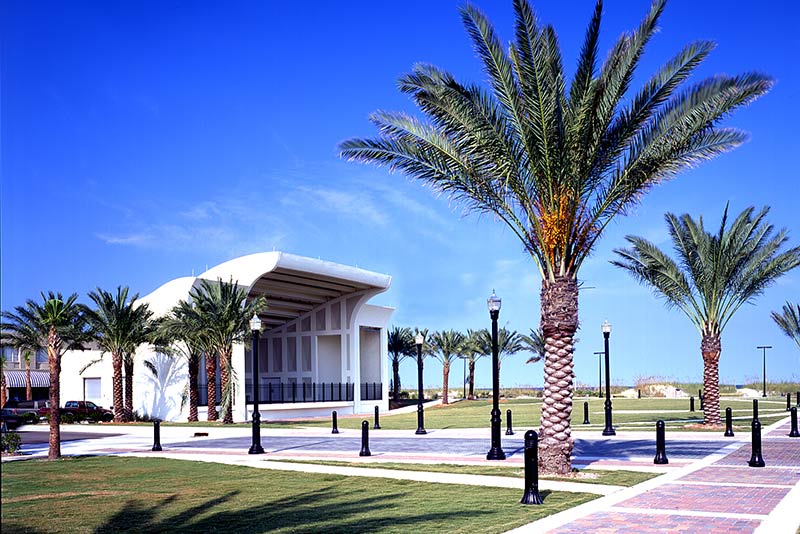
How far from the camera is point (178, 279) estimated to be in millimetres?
48062

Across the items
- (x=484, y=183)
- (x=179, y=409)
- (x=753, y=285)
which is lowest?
(x=179, y=409)

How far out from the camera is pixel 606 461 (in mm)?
18812

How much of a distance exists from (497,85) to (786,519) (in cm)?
942

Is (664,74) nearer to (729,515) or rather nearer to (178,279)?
(729,515)

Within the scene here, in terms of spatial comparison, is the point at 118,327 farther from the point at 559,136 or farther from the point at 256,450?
the point at 559,136

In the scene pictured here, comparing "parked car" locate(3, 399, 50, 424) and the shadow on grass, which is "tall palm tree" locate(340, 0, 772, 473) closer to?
the shadow on grass

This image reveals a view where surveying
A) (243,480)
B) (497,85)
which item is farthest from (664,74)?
(243,480)

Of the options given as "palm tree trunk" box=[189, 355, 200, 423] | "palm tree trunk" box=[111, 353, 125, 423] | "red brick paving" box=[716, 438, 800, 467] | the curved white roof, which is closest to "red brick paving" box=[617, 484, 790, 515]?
"red brick paving" box=[716, 438, 800, 467]

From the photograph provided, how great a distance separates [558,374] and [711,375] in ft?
53.9

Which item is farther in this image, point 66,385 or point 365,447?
point 66,385

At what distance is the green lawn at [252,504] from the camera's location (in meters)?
11.3

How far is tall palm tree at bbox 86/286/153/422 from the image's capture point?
44.5 m

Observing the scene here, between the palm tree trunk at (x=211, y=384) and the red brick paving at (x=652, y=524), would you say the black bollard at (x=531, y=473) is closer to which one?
the red brick paving at (x=652, y=524)

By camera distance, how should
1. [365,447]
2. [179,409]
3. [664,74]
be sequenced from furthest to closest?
[179,409], [365,447], [664,74]
